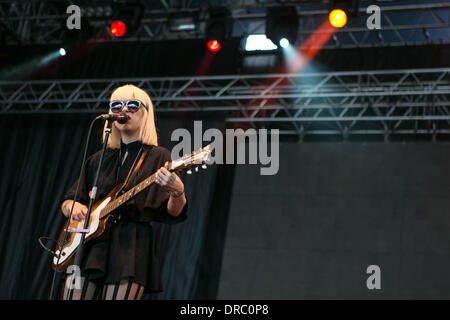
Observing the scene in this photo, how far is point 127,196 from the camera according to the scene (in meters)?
2.95

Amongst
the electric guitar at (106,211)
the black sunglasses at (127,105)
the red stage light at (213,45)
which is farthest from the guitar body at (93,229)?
the red stage light at (213,45)

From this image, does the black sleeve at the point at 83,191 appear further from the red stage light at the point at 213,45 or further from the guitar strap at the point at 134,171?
the red stage light at the point at 213,45

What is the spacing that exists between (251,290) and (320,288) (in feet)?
2.88

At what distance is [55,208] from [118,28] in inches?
106

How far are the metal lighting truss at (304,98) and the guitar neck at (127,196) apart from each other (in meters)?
4.93

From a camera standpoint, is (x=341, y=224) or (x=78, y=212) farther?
(x=341, y=224)

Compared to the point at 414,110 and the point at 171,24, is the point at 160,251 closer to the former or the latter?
the point at 171,24

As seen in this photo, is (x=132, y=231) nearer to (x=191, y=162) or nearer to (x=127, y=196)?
(x=127, y=196)

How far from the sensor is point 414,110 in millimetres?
8078

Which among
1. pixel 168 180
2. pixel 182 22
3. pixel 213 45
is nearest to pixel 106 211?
pixel 168 180

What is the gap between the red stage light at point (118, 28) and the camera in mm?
7367

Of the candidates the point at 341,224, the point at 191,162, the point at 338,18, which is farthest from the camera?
the point at 341,224

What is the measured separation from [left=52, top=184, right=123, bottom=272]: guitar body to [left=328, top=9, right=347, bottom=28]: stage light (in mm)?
4069
